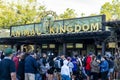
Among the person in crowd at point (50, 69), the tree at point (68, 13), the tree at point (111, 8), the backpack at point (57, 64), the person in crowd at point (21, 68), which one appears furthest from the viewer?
the tree at point (68, 13)

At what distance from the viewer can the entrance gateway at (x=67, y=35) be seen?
84.4 feet

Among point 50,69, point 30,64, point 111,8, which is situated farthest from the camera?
point 111,8

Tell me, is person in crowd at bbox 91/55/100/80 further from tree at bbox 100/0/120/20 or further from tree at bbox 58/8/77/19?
tree at bbox 58/8/77/19

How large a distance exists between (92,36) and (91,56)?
541 centimetres

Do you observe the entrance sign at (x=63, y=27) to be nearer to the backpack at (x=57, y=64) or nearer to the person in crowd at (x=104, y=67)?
the backpack at (x=57, y=64)

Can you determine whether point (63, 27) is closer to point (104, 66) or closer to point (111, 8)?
point (104, 66)

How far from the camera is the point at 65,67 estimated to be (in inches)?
645

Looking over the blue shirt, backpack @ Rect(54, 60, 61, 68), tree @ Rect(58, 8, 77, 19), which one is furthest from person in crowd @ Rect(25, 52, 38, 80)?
tree @ Rect(58, 8, 77, 19)

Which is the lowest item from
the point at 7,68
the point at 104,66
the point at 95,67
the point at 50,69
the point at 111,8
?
the point at 50,69

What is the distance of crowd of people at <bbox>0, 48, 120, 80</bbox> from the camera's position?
46.2 feet

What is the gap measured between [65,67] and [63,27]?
43.0 feet

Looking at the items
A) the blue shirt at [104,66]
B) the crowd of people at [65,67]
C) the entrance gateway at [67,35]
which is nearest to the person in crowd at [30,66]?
the crowd of people at [65,67]

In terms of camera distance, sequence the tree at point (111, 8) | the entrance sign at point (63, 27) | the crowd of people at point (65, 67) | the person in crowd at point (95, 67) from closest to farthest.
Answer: the crowd of people at point (65, 67)
the person in crowd at point (95, 67)
the entrance sign at point (63, 27)
the tree at point (111, 8)

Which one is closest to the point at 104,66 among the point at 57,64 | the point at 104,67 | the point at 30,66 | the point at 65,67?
the point at 104,67
